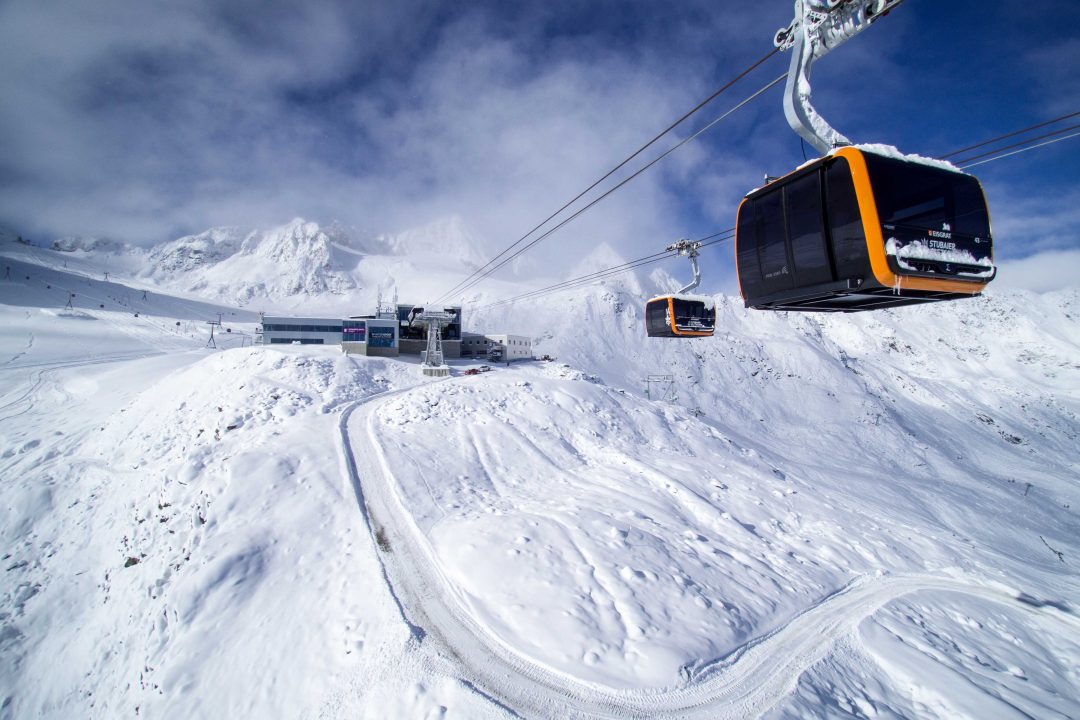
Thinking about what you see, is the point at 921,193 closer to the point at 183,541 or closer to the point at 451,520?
the point at 451,520

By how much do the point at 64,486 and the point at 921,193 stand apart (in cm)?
3035

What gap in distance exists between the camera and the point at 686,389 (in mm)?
60156

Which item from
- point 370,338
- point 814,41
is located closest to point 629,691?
Answer: point 814,41

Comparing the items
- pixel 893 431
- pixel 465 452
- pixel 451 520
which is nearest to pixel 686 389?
pixel 893 431

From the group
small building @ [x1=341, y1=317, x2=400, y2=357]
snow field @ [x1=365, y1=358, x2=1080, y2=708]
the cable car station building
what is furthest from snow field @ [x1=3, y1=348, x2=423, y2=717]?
the cable car station building

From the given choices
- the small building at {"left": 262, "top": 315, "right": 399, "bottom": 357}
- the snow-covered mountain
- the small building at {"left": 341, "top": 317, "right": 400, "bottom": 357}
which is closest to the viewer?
the small building at {"left": 341, "top": 317, "right": 400, "bottom": 357}

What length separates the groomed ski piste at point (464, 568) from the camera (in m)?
7.06

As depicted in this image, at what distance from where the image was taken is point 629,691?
637 centimetres

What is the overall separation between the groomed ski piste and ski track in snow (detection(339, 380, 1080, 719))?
50mm

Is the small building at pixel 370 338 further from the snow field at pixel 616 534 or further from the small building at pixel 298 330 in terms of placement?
the snow field at pixel 616 534

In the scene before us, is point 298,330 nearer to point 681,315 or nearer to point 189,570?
point 189,570

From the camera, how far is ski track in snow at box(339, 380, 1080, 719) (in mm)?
6258

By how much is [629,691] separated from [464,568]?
14.8ft

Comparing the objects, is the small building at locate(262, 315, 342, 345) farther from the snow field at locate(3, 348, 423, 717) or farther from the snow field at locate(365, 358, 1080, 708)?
the snow field at locate(365, 358, 1080, 708)
